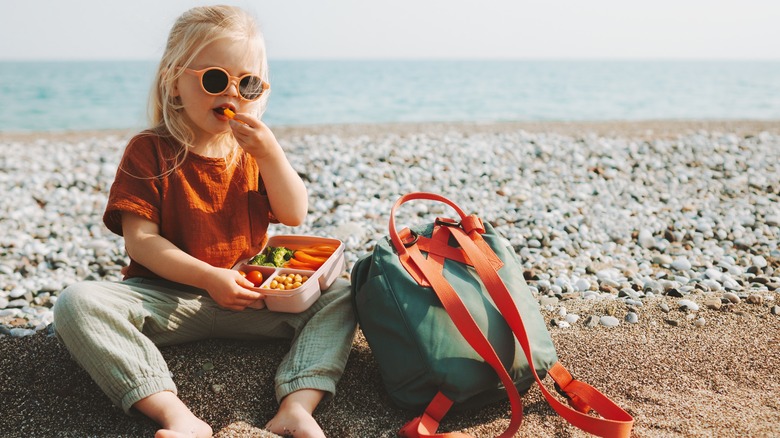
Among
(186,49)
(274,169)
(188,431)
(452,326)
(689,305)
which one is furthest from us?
(689,305)

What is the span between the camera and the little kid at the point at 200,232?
7.65 ft

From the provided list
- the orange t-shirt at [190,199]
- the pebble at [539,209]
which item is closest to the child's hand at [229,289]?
the orange t-shirt at [190,199]

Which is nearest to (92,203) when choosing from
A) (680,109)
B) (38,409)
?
(38,409)

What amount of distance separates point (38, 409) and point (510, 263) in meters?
2.01

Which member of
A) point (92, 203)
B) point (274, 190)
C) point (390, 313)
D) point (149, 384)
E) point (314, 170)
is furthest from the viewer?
point (314, 170)

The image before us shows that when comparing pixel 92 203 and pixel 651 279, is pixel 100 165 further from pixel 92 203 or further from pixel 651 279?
pixel 651 279

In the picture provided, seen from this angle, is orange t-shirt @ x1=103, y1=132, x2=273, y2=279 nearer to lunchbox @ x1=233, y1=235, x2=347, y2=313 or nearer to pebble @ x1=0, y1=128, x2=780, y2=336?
lunchbox @ x1=233, y1=235, x2=347, y2=313

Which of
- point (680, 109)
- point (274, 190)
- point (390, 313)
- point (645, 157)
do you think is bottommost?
point (680, 109)

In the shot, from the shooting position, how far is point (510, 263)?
2594 mm

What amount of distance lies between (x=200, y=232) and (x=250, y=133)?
505 millimetres

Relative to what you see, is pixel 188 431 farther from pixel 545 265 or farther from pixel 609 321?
pixel 545 265

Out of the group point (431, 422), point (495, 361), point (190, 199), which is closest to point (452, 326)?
point (495, 361)

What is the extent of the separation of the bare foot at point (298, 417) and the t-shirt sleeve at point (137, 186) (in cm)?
98

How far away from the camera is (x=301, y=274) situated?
8.98 ft
